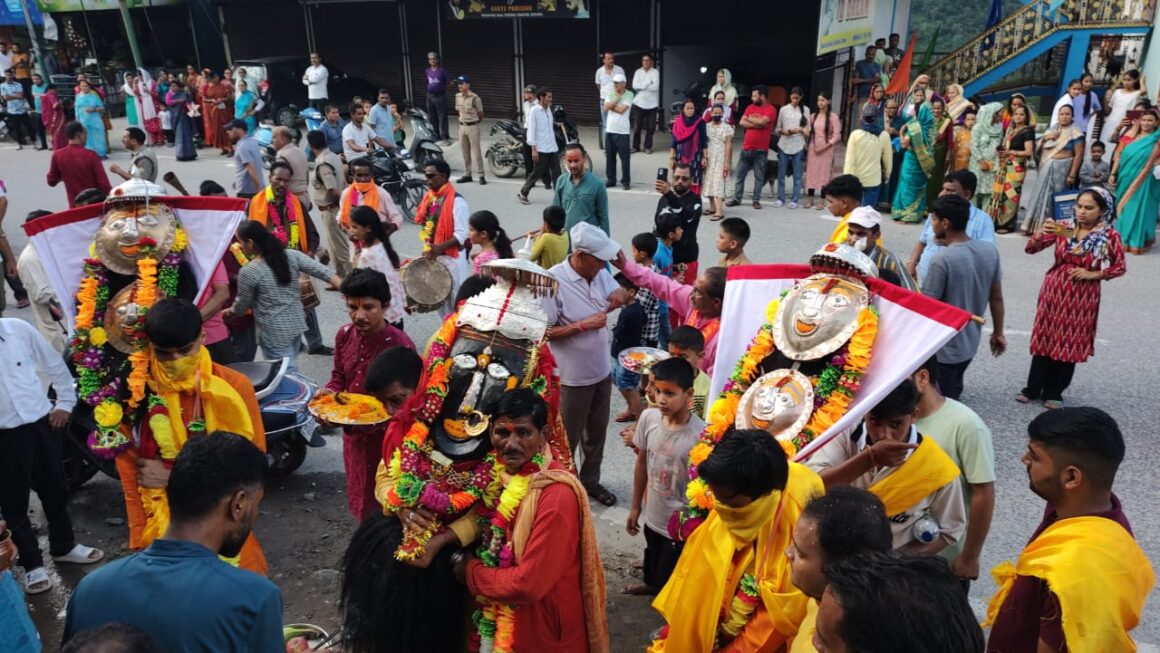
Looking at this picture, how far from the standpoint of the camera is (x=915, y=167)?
1216 centimetres

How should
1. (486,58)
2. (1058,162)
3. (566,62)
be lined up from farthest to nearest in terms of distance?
(486,58) → (566,62) → (1058,162)

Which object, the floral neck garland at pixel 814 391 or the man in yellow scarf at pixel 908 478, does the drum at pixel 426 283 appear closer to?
the floral neck garland at pixel 814 391

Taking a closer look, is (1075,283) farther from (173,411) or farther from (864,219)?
(173,411)

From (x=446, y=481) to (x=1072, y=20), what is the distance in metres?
20.1

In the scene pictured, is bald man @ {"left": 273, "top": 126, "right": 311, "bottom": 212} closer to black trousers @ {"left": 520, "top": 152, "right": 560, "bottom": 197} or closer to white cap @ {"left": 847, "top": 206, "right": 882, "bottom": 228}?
black trousers @ {"left": 520, "top": 152, "right": 560, "bottom": 197}

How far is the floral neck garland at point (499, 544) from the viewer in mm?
3205

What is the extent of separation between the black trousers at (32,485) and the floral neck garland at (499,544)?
9.13ft

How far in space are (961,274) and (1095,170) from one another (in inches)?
265

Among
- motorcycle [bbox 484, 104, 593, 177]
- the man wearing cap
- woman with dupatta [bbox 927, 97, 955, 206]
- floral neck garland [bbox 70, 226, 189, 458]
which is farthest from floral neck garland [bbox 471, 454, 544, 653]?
the man wearing cap

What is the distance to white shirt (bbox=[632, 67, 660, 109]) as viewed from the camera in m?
16.0

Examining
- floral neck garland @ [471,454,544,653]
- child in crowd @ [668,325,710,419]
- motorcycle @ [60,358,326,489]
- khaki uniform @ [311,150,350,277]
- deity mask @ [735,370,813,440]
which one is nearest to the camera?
floral neck garland @ [471,454,544,653]

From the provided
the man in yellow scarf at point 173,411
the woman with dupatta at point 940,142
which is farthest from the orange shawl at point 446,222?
the woman with dupatta at point 940,142

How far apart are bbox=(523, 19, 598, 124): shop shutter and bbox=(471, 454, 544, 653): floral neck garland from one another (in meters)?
19.0

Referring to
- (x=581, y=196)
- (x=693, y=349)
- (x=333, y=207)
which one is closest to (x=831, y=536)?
(x=693, y=349)
